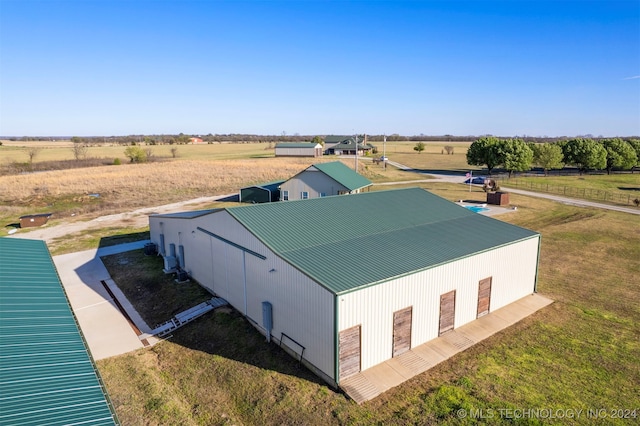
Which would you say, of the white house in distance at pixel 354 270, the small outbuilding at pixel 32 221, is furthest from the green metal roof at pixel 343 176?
the small outbuilding at pixel 32 221

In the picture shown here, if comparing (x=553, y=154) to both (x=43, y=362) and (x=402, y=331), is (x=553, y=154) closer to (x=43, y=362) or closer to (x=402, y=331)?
(x=402, y=331)

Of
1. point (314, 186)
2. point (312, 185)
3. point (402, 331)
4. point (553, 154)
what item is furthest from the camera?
point (553, 154)

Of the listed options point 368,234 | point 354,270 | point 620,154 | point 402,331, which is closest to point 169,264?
point 368,234

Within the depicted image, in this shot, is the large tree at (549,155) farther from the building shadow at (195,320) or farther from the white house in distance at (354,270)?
the building shadow at (195,320)

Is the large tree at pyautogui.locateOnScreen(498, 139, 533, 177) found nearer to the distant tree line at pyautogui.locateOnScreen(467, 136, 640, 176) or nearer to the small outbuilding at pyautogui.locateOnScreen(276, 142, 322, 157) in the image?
the distant tree line at pyautogui.locateOnScreen(467, 136, 640, 176)

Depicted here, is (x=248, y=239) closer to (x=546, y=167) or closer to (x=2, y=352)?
(x=2, y=352)

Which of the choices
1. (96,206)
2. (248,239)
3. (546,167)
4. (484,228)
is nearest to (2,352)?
(248,239)
